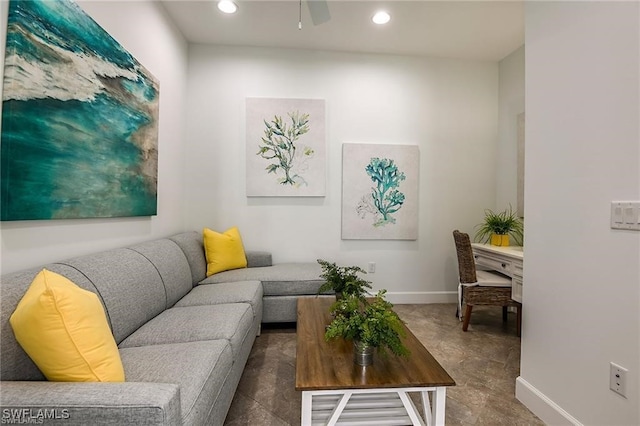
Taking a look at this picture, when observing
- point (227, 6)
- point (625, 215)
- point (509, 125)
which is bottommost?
point (625, 215)

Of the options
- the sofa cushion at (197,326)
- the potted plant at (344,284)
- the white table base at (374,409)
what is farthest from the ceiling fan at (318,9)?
the white table base at (374,409)

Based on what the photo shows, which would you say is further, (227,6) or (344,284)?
(227,6)

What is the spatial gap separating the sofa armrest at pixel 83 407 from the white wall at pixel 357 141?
2.54 metres

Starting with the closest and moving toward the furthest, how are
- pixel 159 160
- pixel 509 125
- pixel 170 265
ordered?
pixel 170 265, pixel 159 160, pixel 509 125

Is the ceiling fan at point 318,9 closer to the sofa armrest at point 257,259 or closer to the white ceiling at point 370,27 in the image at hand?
the white ceiling at point 370,27

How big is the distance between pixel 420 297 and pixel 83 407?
3.36 metres

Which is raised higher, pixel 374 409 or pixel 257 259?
pixel 257 259

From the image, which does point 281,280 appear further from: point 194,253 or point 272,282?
point 194,253

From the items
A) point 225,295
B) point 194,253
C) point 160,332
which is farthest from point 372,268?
point 160,332

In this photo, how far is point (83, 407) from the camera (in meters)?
0.81

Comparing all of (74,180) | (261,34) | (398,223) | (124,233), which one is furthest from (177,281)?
(261,34)

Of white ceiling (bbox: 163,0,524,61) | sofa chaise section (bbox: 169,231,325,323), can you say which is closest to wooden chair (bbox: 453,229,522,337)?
sofa chaise section (bbox: 169,231,325,323)

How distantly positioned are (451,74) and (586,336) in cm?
322

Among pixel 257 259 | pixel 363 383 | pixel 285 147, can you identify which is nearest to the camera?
pixel 363 383
